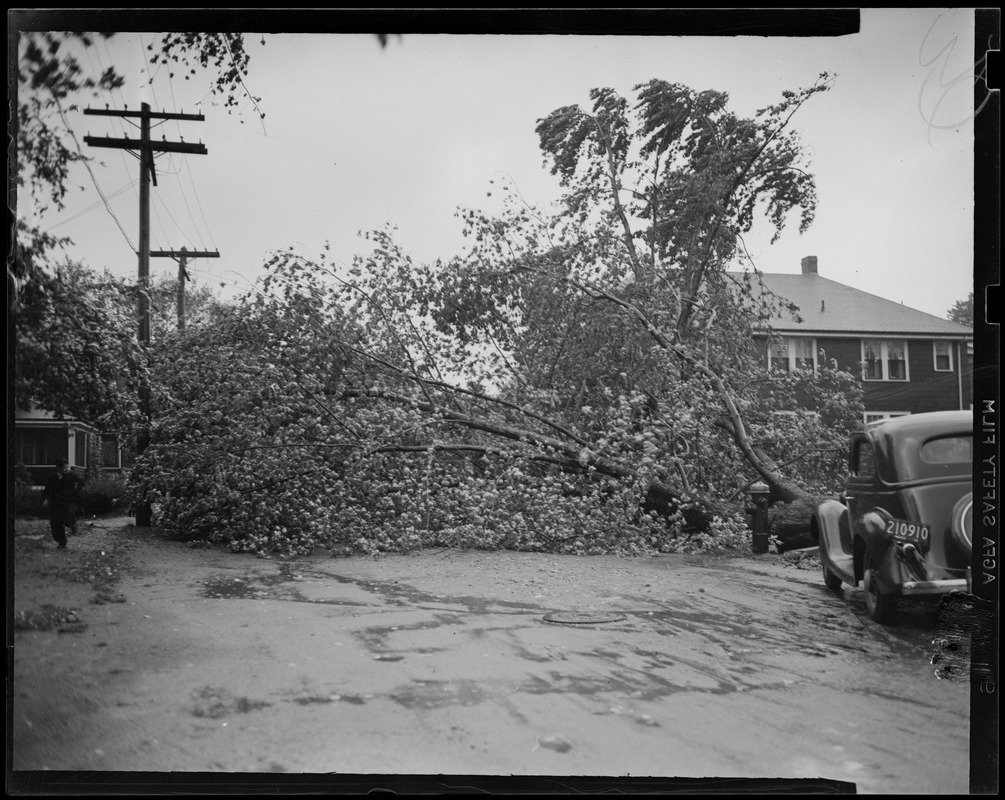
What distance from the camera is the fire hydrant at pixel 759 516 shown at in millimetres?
4113

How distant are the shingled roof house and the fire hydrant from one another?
74cm

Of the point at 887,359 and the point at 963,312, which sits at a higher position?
the point at 963,312

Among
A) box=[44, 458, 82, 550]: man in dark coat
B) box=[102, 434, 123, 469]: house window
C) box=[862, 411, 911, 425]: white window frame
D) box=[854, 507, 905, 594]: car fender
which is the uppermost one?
box=[862, 411, 911, 425]: white window frame

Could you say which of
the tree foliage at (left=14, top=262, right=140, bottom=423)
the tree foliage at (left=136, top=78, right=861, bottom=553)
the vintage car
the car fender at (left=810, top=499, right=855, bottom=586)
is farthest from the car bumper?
the tree foliage at (left=14, top=262, right=140, bottom=423)

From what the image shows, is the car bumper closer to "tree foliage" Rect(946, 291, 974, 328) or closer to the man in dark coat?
"tree foliage" Rect(946, 291, 974, 328)

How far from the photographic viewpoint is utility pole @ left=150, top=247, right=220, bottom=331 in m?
3.69

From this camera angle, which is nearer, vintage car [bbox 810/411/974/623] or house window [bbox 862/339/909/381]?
vintage car [bbox 810/411/974/623]

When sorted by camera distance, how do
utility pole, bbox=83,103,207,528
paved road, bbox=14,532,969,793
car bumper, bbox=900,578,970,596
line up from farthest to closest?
utility pole, bbox=83,103,207,528, car bumper, bbox=900,578,970,596, paved road, bbox=14,532,969,793

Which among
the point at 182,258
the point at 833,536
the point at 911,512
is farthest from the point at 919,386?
the point at 182,258

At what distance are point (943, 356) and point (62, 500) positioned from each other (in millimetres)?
4205

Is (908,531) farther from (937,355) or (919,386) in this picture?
(937,355)

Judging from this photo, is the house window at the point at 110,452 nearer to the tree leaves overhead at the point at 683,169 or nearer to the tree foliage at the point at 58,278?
the tree foliage at the point at 58,278

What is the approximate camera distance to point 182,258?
12.4 ft

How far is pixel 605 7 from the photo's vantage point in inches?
136
